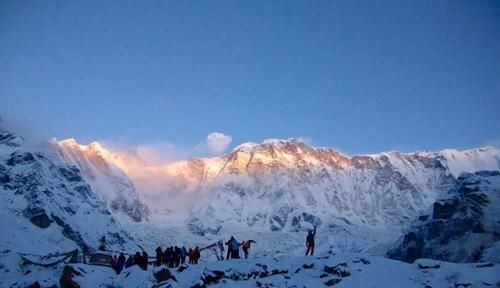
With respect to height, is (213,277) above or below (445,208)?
below

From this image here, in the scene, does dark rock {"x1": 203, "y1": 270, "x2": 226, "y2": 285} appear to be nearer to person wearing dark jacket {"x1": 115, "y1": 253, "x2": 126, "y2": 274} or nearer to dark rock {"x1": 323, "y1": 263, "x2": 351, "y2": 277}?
dark rock {"x1": 323, "y1": 263, "x2": 351, "y2": 277}

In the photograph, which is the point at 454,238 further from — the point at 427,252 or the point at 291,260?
the point at 291,260

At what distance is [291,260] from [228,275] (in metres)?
4.69

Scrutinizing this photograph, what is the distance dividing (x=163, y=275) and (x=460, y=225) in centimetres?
14204

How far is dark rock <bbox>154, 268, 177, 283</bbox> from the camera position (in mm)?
38219

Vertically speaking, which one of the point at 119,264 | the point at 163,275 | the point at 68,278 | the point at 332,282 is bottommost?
the point at 68,278

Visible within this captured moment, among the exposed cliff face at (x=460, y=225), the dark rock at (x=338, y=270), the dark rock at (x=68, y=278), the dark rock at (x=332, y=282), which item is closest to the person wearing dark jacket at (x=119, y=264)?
the dark rock at (x=68, y=278)

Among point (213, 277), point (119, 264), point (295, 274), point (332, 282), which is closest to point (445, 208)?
point (295, 274)

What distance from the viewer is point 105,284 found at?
3797 cm

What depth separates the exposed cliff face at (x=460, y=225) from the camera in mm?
153000

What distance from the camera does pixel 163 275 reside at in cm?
3862

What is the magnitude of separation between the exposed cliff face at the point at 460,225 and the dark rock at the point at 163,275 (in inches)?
4383

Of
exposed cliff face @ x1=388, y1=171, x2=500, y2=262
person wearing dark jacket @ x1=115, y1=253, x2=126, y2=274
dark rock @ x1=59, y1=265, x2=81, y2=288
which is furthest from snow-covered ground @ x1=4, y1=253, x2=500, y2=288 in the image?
exposed cliff face @ x1=388, y1=171, x2=500, y2=262

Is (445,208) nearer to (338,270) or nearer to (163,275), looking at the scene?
(338,270)
